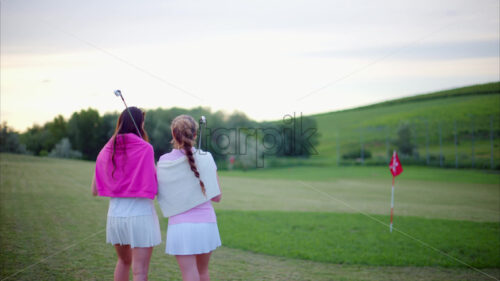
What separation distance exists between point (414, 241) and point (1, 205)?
12.7 m

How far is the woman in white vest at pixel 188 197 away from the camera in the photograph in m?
4.09

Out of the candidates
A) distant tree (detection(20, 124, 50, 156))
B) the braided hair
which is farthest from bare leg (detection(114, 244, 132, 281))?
distant tree (detection(20, 124, 50, 156))

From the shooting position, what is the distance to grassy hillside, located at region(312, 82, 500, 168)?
49812mm

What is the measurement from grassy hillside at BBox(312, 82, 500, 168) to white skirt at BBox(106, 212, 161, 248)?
4047 cm

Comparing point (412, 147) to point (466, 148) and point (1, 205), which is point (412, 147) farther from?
point (1, 205)

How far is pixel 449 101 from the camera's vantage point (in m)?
63.3

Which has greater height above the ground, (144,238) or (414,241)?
(144,238)

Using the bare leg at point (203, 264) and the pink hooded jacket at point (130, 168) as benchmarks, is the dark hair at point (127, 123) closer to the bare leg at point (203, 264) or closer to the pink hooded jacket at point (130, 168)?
the pink hooded jacket at point (130, 168)

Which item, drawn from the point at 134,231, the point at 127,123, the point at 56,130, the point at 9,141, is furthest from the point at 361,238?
the point at 9,141

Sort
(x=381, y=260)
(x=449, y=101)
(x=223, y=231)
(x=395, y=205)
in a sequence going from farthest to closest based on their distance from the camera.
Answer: (x=449, y=101), (x=395, y=205), (x=223, y=231), (x=381, y=260)

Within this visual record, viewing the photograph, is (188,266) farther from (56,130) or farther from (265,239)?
(56,130)

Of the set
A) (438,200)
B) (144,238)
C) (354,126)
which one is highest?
(354,126)

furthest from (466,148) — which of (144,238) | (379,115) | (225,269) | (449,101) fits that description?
(144,238)

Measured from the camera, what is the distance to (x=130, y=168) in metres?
4.22
